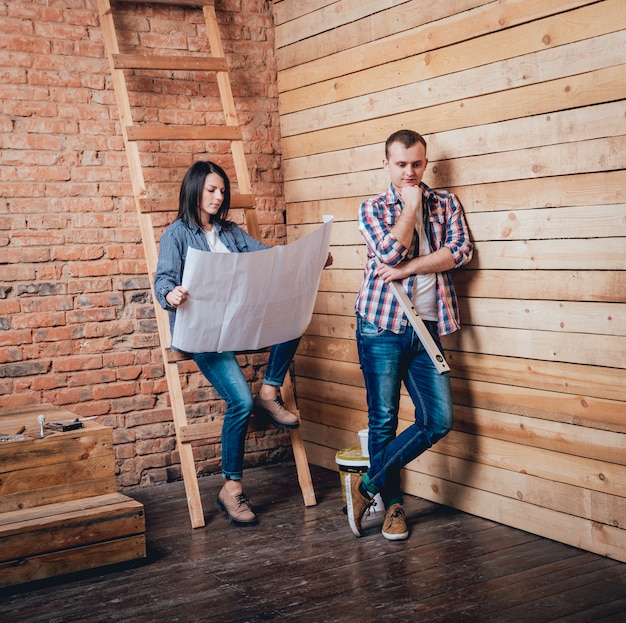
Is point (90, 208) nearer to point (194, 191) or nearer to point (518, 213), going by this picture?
point (194, 191)

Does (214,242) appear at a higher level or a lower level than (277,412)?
higher

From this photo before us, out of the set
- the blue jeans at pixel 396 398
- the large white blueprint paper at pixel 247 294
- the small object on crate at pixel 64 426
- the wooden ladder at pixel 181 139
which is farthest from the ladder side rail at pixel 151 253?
the blue jeans at pixel 396 398

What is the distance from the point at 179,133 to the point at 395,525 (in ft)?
6.27

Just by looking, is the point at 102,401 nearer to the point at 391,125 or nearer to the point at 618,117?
the point at 391,125

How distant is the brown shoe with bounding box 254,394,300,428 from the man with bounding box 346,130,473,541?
44cm

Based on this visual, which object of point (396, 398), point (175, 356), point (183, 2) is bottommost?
point (396, 398)

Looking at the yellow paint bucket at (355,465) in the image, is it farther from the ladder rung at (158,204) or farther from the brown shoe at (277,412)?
the ladder rung at (158,204)

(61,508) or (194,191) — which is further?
(194,191)

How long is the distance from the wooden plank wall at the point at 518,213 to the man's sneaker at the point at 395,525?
0.38m

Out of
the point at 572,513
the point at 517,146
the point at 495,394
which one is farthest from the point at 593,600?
the point at 517,146

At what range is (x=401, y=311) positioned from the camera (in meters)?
3.19

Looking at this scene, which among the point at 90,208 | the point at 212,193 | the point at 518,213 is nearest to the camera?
the point at 518,213

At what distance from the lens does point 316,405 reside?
14.5 ft

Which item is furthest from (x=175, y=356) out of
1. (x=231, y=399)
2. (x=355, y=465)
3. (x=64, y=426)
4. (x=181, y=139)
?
(x=181, y=139)
